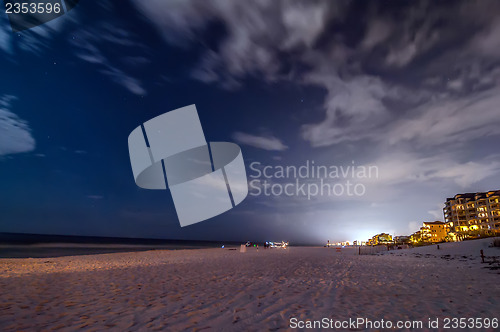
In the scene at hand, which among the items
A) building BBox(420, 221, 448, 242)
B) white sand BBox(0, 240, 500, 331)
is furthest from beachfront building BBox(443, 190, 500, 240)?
white sand BBox(0, 240, 500, 331)

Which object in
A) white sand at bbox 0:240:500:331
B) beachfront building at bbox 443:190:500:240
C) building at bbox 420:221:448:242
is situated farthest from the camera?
building at bbox 420:221:448:242

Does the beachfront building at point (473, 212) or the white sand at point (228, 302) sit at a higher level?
the beachfront building at point (473, 212)

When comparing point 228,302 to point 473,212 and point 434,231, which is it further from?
point 473,212

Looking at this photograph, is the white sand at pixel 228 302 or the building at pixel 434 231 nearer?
the white sand at pixel 228 302

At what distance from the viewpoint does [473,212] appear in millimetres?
91688

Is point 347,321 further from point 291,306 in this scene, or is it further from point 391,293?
point 391,293

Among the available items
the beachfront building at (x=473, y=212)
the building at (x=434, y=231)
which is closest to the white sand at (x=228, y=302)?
the beachfront building at (x=473, y=212)

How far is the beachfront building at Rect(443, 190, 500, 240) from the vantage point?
270 ft

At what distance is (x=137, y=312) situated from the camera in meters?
6.83

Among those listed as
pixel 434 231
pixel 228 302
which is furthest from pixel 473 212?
pixel 228 302

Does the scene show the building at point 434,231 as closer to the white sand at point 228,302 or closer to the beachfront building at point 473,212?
the beachfront building at point 473,212

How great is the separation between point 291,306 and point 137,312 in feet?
14.4

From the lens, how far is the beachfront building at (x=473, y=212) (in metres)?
82.3

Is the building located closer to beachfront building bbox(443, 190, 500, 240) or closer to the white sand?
beachfront building bbox(443, 190, 500, 240)
